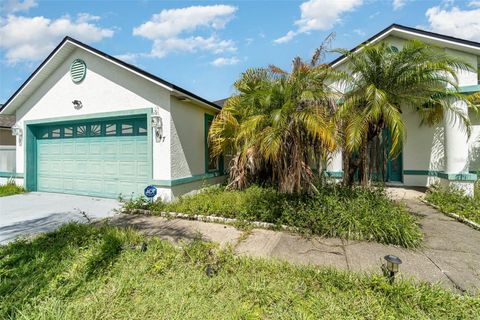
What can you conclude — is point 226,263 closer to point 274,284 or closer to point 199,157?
point 274,284

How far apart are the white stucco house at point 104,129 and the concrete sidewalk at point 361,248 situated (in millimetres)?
2434

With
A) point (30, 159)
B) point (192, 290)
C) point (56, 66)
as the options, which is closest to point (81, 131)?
point (56, 66)

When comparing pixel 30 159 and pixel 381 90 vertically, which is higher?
pixel 381 90

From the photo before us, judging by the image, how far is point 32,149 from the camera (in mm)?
9359

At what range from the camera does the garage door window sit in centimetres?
775

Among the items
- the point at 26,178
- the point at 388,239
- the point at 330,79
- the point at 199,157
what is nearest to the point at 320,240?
the point at 388,239

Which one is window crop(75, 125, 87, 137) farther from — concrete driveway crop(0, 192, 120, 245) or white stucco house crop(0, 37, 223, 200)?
concrete driveway crop(0, 192, 120, 245)

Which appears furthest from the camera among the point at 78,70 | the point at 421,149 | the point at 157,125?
the point at 421,149

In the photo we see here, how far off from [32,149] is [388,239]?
493 inches

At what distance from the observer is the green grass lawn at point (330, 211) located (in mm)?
4340

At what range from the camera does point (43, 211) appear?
21.8 feet

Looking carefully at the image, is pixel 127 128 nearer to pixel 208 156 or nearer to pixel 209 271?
pixel 208 156

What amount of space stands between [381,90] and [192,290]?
5463mm

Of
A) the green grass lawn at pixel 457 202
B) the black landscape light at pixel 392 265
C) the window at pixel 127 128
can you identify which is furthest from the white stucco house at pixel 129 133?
the black landscape light at pixel 392 265
